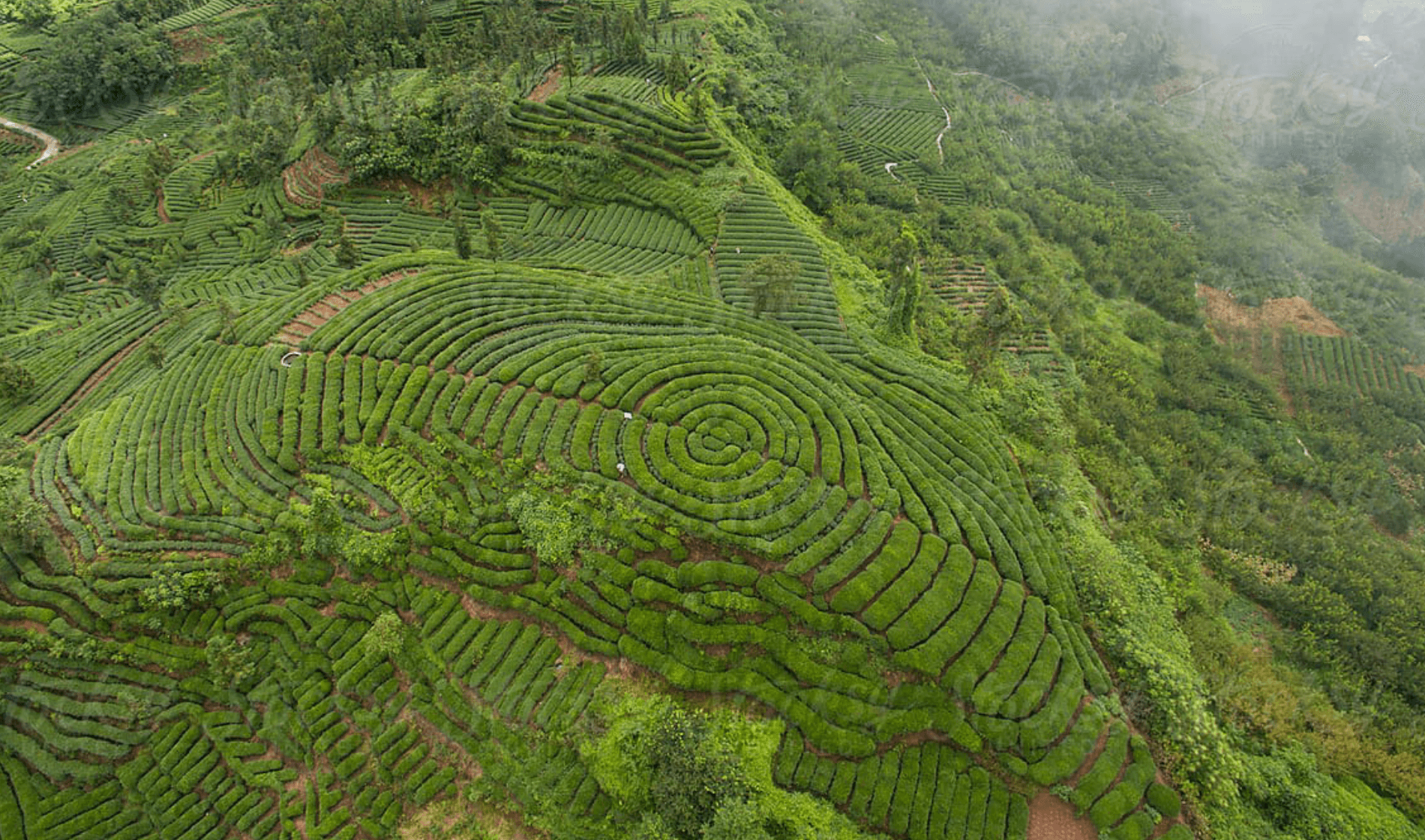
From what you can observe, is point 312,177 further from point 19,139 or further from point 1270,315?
point 1270,315

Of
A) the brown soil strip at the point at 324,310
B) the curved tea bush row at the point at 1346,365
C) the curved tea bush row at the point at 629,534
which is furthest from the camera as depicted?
the curved tea bush row at the point at 1346,365

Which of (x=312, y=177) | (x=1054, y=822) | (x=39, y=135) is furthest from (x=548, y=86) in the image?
(x=39, y=135)

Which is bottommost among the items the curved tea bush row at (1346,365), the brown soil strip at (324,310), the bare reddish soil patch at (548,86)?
the curved tea bush row at (1346,365)

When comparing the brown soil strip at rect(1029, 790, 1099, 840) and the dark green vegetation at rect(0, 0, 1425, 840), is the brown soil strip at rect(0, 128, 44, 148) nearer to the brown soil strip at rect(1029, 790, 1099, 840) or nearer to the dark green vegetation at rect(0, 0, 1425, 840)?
the dark green vegetation at rect(0, 0, 1425, 840)

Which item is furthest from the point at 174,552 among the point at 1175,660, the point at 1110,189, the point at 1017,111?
the point at 1017,111

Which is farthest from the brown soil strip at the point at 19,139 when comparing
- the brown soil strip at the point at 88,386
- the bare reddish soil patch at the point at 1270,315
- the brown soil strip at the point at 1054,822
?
the bare reddish soil patch at the point at 1270,315

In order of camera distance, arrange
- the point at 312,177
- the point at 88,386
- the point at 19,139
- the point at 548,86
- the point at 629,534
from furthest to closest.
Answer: the point at 19,139 < the point at 548,86 < the point at 312,177 < the point at 88,386 < the point at 629,534

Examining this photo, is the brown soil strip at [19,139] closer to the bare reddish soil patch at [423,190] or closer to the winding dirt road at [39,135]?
the winding dirt road at [39,135]
